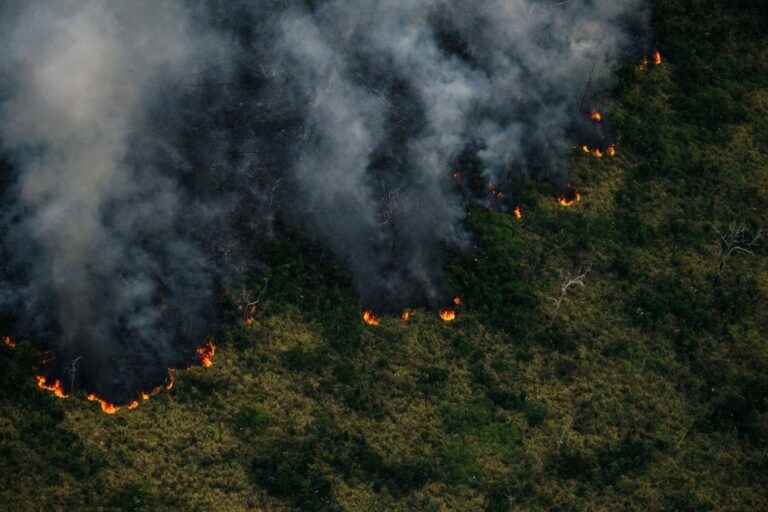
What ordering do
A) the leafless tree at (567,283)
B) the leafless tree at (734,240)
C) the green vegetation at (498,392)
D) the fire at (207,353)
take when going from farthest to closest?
the leafless tree at (734,240) → the leafless tree at (567,283) → the fire at (207,353) → the green vegetation at (498,392)

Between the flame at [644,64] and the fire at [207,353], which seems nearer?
the fire at [207,353]

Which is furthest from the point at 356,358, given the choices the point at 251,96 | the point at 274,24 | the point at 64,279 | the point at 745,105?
the point at 745,105

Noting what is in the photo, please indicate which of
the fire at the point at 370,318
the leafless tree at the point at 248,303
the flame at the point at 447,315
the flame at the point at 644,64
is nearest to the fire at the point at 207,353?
the leafless tree at the point at 248,303

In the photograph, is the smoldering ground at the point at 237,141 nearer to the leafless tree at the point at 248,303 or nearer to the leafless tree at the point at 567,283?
the leafless tree at the point at 248,303

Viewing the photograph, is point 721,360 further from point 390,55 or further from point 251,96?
point 251,96

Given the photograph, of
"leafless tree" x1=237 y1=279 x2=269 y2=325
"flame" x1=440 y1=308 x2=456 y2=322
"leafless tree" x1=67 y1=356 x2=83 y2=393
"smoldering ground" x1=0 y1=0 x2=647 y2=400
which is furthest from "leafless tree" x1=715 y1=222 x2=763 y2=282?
"leafless tree" x1=67 y1=356 x2=83 y2=393

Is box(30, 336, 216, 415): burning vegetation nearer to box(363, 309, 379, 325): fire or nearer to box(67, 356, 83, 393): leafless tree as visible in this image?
box(67, 356, 83, 393): leafless tree
